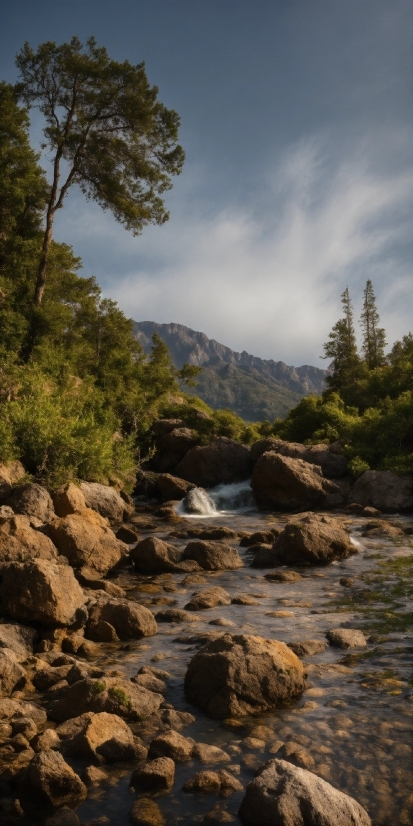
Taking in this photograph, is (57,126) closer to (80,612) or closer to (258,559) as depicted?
(258,559)

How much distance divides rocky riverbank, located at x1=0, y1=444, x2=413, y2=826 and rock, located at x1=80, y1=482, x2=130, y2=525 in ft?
21.3

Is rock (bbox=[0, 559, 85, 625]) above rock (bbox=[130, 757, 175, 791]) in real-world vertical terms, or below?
above

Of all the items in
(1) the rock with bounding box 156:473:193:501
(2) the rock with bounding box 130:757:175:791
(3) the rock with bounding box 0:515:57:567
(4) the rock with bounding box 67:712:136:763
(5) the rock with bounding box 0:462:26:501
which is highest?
(5) the rock with bounding box 0:462:26:501

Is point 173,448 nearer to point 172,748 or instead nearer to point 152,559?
point 152,559

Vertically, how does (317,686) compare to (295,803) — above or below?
below

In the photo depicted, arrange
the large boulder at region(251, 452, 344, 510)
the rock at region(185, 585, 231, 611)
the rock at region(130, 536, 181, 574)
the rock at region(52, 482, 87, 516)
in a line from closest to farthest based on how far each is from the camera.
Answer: the rock at region(185, 585, 231, 611) < the rock at region(130, 536, 181, 574) < the rock at region(52, 482, 87, 516) < the large boulder at region(251, 452, 344, 510)

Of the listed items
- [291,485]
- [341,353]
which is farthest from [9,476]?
[341,353]

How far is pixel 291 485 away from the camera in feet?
97.9

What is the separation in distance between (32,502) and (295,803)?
12.8 m

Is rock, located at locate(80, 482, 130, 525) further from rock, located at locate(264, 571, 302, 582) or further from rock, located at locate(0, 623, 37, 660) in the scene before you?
rock, located at locate(0, 623, 37, 660)

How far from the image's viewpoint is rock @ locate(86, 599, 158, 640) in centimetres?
1072

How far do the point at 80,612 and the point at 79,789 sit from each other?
193 inches

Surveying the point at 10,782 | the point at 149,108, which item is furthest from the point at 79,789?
the point at 149,108

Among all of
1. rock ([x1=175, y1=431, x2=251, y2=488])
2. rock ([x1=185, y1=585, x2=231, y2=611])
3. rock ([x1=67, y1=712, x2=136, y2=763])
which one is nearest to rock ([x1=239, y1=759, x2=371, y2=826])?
rock ([x1=67, y1=712, x2=136, y2=763])
